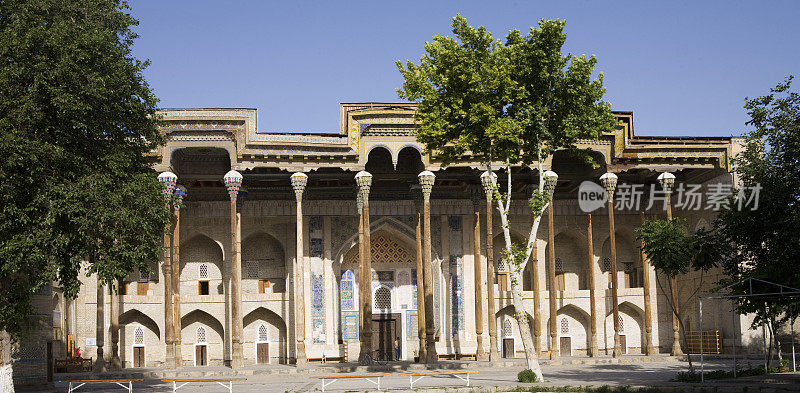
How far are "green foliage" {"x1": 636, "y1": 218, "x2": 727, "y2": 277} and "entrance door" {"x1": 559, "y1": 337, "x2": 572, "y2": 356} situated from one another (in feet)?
42.8

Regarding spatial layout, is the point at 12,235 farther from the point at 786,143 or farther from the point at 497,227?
the point at 497,227

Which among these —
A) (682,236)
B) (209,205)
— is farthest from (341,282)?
(682,236)

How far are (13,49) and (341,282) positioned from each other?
18589 millimetres

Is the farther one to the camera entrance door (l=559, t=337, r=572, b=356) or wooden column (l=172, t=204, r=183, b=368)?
entrance door (l=559, t=337, r=572, b=356)

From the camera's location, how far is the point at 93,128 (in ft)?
50.9

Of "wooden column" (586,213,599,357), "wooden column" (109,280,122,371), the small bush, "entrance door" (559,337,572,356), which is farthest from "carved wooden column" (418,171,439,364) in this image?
"wooden column" (109,280,122,371)

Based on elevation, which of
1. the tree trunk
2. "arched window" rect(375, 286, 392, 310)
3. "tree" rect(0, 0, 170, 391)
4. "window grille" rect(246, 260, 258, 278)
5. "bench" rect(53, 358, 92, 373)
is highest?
"tree" rect(0, 0, 170, 391)

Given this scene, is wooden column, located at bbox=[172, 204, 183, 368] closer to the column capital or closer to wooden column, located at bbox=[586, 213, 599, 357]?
the column capital

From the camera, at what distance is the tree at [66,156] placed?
14438mm

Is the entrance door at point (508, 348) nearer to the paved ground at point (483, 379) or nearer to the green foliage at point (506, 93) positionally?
the paved ground at point (483, 379)

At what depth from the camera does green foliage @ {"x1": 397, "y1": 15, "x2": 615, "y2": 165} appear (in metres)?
19.5

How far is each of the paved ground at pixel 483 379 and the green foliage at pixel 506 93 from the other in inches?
214

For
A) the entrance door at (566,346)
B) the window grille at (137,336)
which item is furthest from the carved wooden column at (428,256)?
the window grille at (137,336)

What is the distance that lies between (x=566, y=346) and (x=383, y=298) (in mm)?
7501
